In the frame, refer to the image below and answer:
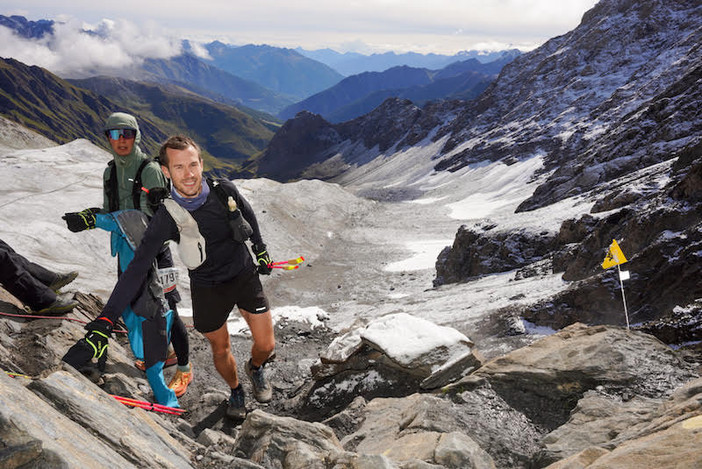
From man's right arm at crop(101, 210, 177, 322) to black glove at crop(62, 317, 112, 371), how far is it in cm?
24

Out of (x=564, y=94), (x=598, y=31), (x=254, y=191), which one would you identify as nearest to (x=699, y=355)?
(x=254, y=191)

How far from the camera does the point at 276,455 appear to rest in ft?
15.7

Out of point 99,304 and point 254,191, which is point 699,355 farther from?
point 254,191

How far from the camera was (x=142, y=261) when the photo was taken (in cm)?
548

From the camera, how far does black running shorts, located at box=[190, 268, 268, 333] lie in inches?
261

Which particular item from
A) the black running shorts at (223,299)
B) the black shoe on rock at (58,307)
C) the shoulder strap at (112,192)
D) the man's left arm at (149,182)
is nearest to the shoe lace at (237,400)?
the black running shorts at (223,299)

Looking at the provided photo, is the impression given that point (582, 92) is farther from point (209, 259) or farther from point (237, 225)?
point (209, 259)

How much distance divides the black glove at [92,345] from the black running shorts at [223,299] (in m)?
1.68

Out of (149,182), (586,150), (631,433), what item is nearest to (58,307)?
(149,182)

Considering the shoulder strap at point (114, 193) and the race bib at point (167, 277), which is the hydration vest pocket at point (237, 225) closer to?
the race bib at point (167, 277)

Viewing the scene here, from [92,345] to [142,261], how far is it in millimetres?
1176

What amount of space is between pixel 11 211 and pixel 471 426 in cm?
3347

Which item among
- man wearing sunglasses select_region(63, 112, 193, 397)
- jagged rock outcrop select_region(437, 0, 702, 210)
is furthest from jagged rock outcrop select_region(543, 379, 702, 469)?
jagged rock outcrop select_region(437, 0, 702, 210)

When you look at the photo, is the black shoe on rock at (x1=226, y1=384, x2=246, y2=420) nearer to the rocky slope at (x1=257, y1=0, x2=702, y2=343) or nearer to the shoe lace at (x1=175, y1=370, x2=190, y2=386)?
the shoe lace at (x1=175, y1=370, x2=190, y2=386)
